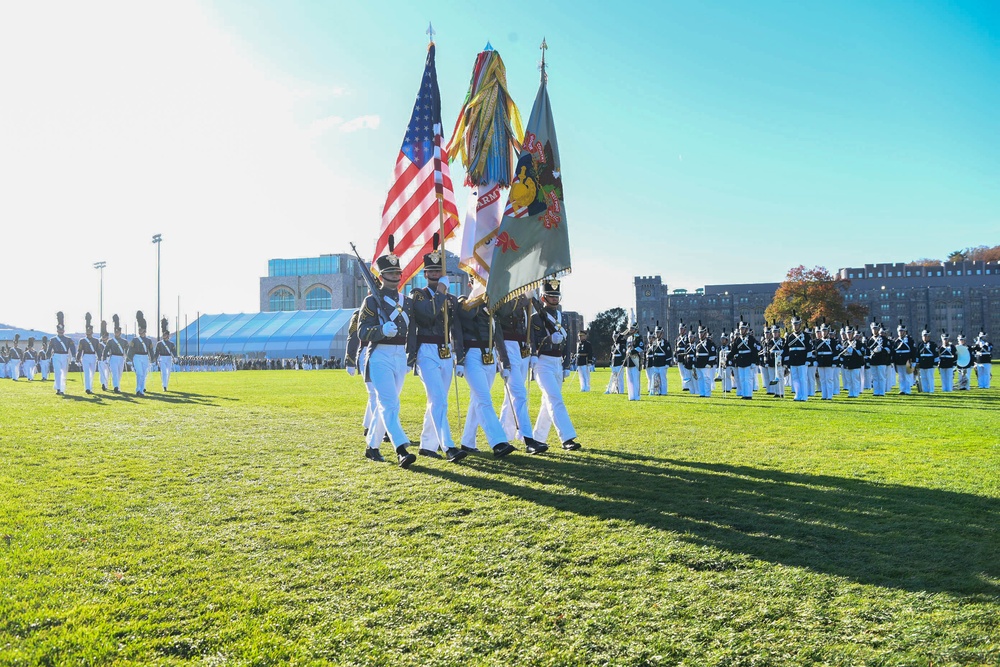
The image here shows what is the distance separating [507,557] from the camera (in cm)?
467

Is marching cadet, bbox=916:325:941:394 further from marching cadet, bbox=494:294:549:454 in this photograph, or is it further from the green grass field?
marching cadet, bbox=494:294:549:454

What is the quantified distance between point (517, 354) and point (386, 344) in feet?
6.64

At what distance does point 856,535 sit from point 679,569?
1563mm

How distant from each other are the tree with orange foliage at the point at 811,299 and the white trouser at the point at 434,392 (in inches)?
2810

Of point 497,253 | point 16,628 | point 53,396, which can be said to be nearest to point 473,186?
point 497,253

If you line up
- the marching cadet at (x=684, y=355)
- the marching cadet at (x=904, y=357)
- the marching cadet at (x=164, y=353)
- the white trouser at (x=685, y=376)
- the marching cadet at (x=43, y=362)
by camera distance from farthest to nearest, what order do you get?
the marching cadet at (x=43, y=362)
the marching cadet at (x=164, y=353)
the white trouser at (x=685, y=376)
the marching cadet at (x=684, y=355)
the marching cadet at (x=904, y=357)

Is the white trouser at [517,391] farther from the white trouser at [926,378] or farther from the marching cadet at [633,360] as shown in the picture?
the white trouser at [926,378]

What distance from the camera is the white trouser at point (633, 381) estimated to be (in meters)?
19.2

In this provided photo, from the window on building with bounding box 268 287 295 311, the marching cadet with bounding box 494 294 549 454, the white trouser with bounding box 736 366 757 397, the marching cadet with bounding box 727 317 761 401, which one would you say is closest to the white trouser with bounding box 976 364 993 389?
the marching cadet with bounding box 727 317 761 401

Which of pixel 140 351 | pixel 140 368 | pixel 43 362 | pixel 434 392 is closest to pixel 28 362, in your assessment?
pixel 43 362

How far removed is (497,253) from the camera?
30.8ft

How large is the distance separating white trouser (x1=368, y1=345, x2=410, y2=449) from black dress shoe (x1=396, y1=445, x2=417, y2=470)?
0.06 m

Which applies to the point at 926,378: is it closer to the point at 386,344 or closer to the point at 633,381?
the point at 633,381

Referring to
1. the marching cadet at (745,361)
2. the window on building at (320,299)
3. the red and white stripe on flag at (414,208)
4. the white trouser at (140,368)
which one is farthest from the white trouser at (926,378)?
the window on building at (320,299)
